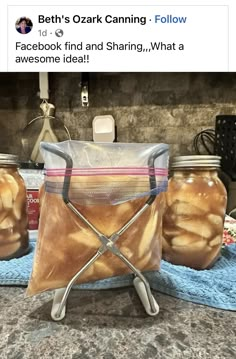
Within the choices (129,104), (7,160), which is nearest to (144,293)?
(7,160)

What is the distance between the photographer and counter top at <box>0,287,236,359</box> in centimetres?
26

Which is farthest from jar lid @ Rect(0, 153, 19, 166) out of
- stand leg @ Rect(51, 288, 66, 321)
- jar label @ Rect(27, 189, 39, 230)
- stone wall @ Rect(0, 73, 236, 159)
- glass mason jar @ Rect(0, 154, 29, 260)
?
stone wall @ Rect(0, 73, 236, 159)

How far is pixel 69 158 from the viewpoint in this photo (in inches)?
11.5

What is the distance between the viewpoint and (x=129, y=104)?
0.99m

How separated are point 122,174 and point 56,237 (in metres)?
0.09

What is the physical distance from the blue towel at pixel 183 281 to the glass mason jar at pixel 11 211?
26 millimetres

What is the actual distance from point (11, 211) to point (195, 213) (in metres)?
0.27
